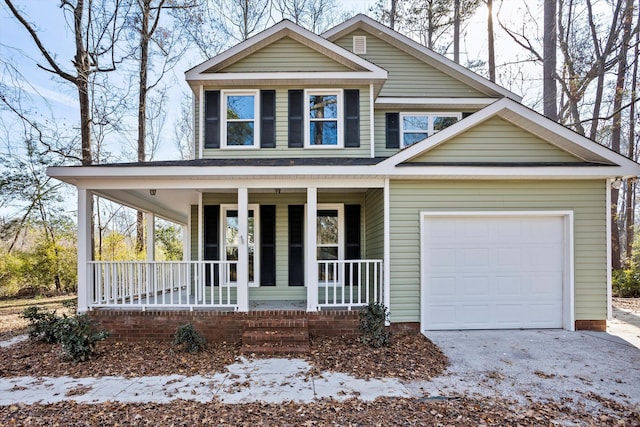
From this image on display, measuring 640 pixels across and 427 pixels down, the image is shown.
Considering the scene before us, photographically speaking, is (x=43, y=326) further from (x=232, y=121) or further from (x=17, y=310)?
(x=17, y=310)

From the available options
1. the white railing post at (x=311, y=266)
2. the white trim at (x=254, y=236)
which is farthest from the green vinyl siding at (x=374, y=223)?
the white trim at (x=254, y=236)

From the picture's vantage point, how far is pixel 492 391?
437 cm

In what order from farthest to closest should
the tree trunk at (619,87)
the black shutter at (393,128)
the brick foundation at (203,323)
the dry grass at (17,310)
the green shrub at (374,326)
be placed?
1. the tree trunk at (619,87)
2. the black shutter at (393,128)
3. the dry grass at (17,310)
4. the brick foundation at (203,323)
5. the green shrub at (374,326)

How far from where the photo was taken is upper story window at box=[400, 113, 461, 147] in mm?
9430

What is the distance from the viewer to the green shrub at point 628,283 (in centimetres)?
1191

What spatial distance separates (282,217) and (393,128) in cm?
384

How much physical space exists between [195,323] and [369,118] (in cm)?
567

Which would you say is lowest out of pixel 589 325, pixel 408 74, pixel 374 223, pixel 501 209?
pixel 589 325

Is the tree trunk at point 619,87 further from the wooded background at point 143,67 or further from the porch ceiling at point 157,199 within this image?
the porch ceiling at point 157,199

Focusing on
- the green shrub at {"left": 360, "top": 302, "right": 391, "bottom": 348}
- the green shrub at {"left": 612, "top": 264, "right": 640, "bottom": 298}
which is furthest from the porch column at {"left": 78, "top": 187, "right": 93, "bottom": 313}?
the green shrub at {"left": 612, "top": 264, "right": 640, "bottom": 298}

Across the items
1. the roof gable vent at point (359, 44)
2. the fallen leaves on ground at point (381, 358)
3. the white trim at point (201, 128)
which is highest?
the roof gable vent at point (359, 44)

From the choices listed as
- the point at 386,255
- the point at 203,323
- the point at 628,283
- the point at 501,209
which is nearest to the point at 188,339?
the point at 203,323

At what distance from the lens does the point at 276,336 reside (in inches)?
236

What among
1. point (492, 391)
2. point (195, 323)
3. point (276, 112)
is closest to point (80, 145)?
point (276, 112)
